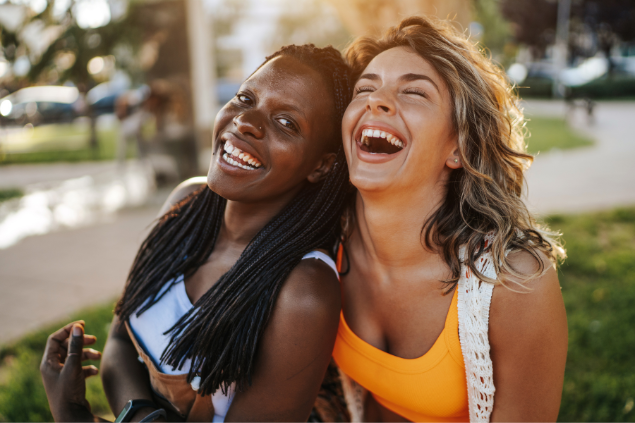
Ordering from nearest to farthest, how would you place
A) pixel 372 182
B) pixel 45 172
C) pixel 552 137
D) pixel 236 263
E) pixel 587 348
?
pixel 372 182 → pixel 236 263 → pixel 587 348 → pixel 45 172 → pixel 552 137

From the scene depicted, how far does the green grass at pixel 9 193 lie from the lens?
864cm

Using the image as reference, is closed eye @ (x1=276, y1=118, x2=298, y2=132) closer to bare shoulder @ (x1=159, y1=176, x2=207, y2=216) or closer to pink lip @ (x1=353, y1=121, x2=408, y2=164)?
pink lip @ (x1=353, y1=121, x2=408, y2=164)

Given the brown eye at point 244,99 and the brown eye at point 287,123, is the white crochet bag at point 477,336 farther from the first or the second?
the brown eye at point 244,99

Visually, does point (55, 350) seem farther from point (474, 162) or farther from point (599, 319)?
point (599, 319)

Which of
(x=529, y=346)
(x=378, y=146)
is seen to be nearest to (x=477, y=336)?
(x=529, y=346)


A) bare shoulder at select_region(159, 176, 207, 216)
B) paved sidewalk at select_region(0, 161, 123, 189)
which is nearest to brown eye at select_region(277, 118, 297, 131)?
bare shoulder at select_region(159, 176, 207, 216)

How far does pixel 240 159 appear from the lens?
1.94 m

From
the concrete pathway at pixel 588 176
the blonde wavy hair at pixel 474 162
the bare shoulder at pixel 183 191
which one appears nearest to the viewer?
the blonde wavy hair at pixel 474 162

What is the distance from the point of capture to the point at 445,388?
1.92m

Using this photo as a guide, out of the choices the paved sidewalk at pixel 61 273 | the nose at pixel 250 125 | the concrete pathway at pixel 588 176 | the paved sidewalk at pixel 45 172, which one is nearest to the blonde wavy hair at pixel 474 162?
the nose at pixel 250 125

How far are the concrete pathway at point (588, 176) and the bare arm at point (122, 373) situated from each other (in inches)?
156

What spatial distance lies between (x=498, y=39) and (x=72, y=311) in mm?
36669

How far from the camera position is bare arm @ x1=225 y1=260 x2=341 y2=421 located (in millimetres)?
1772

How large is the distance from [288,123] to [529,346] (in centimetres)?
119
